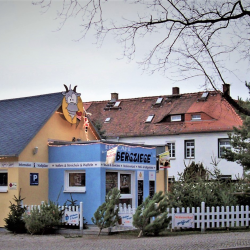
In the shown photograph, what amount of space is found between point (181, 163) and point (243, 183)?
78.6 feet

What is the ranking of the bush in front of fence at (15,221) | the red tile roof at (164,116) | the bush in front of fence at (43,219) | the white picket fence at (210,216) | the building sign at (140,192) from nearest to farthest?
the bush in front of fence at (43,219)
the white picket fence at (210,216)
the bush in front of fence at (15,221)
the building sign at (140,192)
the red tile roof at (164,116)

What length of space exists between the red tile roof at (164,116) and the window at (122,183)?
895 inches

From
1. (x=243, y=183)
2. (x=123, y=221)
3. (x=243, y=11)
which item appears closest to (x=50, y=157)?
(x=123, y=221)

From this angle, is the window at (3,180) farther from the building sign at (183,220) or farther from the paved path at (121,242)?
the building sign at (183,220)

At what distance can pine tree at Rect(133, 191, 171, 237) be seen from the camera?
55.2 feet

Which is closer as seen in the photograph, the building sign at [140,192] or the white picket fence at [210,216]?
the white picket fence at [210,216]

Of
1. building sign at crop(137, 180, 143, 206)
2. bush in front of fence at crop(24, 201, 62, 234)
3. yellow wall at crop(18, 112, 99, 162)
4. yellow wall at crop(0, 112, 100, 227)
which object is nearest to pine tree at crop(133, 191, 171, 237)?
bush in front of fence at crop(24, 201, 62, 234)

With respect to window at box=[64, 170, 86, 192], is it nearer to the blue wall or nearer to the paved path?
the blue wall

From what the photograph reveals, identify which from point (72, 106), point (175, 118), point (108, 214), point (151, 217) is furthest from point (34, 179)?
point (175, 118)

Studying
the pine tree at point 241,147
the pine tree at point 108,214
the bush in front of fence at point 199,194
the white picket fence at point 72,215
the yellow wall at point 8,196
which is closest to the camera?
the pine tree at point 108,214

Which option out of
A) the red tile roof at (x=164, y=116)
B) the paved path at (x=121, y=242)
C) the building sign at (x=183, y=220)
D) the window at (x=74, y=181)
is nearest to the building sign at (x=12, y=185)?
the window at (x=74, y=181)

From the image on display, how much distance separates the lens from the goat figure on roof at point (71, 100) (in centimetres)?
2280

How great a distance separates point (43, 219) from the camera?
1825 centimetres

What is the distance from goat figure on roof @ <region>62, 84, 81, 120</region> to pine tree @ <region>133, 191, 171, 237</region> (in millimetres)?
7224
